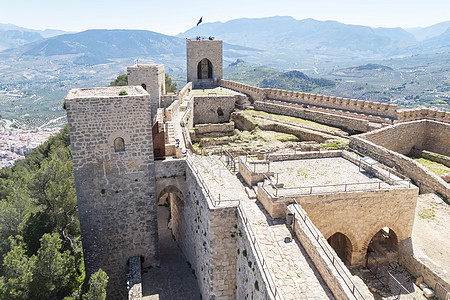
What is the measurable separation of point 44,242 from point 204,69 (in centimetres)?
3001

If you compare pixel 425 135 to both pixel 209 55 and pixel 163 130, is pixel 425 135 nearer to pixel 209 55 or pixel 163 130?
pixel 163 130

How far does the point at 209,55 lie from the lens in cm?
3919

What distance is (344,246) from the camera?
13594 mm

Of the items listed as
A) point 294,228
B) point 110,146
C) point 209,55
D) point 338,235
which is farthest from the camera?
point 209,55

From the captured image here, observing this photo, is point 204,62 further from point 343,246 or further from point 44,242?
point 343,246

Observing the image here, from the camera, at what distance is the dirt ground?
12.6 m

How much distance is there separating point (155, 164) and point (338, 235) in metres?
8.80

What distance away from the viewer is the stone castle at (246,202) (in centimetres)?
1030

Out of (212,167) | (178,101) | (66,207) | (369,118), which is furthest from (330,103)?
(66,207)

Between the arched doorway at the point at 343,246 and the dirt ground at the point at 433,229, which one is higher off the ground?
the dirt ground at the point at 433,229

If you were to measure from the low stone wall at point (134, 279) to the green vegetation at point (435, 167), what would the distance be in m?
17.2

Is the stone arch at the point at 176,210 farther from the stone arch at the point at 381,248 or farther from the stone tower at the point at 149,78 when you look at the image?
the stone tower at the point at 149,78

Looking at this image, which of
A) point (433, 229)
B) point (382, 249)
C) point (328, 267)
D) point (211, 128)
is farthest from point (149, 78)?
point (328, 267)

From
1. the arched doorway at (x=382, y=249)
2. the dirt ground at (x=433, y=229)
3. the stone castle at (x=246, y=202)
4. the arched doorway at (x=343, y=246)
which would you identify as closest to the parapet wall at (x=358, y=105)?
the stone castle at (x=246, y=202)
